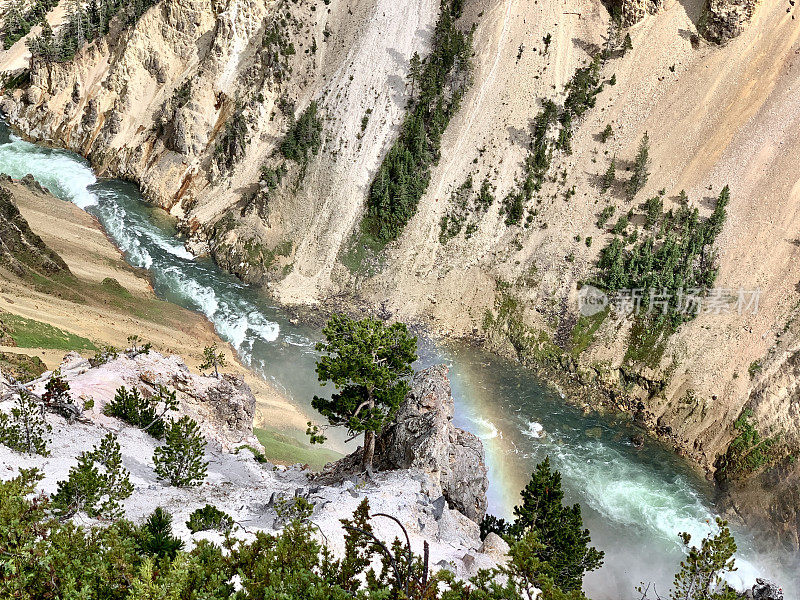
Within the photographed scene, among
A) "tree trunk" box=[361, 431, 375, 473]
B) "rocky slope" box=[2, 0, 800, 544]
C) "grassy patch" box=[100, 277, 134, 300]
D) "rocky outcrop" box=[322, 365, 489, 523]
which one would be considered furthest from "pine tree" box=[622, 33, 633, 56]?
"grassy patch" box=[100, 277, 134, 300]

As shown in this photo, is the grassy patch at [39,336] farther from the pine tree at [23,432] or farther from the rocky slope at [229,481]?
the pine tree at [23,432]

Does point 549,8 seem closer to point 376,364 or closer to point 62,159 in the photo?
point 376,364

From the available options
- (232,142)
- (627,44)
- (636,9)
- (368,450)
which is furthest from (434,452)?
(636,9)

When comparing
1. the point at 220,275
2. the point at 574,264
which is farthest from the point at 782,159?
the point at 220,275

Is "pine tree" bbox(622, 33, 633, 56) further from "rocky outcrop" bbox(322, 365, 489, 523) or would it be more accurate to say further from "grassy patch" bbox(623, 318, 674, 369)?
"rocky outcrop" bbox(322, 365, 489, 523)

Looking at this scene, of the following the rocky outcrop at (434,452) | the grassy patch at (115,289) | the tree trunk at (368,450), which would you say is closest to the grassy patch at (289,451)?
the rocky outcrop at (434,452)

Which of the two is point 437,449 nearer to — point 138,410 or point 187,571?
point 138,410
